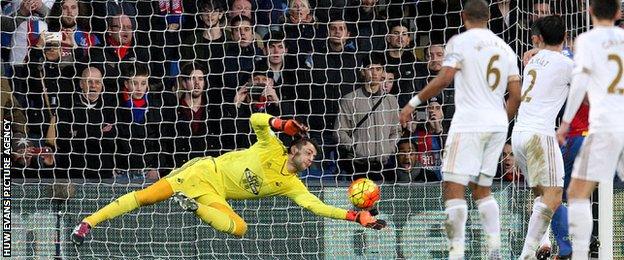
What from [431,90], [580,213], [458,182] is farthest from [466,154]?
[580,213]

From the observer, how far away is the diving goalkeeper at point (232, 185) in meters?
13.1

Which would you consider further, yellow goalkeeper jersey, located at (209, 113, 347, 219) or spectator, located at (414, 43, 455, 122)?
spectator, located at (414, 43, 455, 122)

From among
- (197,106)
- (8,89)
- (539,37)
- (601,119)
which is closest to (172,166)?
(197,106)

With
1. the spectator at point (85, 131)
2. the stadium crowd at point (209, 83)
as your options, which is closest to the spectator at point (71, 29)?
the stadium crowd at point (209, 83)

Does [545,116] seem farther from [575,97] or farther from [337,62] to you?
[337,62]

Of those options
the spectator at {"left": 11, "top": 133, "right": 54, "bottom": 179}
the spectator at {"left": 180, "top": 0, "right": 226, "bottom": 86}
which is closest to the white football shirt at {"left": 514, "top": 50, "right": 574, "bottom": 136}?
the spectator at {"left": 180, "top": 0, "right": 226, "bottom": 86}

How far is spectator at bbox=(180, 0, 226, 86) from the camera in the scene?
1423 cm

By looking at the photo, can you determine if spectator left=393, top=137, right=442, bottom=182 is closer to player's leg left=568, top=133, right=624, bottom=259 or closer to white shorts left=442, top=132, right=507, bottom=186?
white shorts left=442, top=132, right=507, bottom=186

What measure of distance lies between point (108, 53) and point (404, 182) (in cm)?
315

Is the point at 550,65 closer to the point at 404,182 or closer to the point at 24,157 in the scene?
the point at 404,182

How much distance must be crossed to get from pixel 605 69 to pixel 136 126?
5.80m

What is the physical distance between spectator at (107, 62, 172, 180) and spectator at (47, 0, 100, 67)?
0.45 meters

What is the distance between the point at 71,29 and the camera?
46.1 ft

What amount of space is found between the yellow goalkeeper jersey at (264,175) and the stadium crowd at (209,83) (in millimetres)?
771
